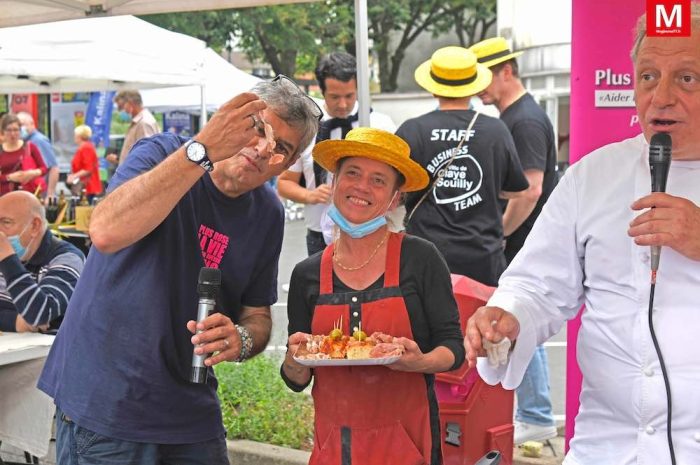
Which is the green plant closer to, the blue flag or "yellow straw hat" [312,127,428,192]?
"yellow straw hat" [312,127,428,192]

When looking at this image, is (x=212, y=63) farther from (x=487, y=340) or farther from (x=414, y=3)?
(x=414, y=3)

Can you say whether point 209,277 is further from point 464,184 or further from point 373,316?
point 464,184

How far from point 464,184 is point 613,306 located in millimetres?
3040

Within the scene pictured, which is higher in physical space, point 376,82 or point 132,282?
point 376,82

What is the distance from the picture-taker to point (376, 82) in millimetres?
38031

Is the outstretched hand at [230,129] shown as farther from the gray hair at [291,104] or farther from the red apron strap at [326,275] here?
the red apron strap at [326,275]

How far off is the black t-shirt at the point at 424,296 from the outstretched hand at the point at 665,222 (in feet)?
4.06

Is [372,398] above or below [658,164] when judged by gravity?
below

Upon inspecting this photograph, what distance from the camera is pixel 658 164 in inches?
88.7

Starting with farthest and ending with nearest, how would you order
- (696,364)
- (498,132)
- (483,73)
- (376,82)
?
(376,82)
(483,73)
(498,132)
(696,364)

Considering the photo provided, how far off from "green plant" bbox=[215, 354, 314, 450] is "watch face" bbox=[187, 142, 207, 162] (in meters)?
3.55

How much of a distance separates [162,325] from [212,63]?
45.7ft

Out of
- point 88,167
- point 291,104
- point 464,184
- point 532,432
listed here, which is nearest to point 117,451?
point 291,104

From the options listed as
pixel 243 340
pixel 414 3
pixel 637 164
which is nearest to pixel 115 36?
pixel 243 340
